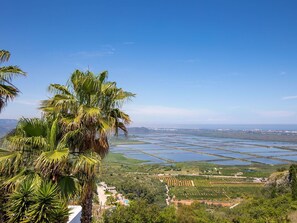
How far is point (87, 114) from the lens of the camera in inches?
172

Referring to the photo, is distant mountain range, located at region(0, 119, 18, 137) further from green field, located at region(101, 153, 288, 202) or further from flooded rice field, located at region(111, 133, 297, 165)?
flooded rice field, located at region(111, 133, 297, 165)

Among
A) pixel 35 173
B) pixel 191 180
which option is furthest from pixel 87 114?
pixel 191 180

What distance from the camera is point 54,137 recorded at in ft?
13.5

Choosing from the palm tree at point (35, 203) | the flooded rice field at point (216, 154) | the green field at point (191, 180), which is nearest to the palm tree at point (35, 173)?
the palm tree at point (35, 203)

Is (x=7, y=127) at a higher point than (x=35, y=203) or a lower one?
higher

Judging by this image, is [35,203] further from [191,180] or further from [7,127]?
[191,180]

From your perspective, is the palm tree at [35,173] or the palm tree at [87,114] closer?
the palm tree at [35,173]

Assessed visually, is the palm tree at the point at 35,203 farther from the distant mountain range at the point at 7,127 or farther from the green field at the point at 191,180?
the green field at the point at 191,180

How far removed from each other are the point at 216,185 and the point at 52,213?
4596cm

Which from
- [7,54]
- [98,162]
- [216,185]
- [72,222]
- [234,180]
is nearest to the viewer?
[98,162]

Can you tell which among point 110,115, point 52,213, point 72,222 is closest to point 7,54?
point 110,115

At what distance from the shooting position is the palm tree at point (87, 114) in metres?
4.40

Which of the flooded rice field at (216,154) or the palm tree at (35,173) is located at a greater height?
the palm tree at (35,173)

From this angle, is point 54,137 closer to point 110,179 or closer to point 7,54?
point 7,54
